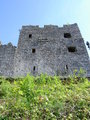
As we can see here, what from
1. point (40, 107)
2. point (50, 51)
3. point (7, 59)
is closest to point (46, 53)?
point (50, 51)

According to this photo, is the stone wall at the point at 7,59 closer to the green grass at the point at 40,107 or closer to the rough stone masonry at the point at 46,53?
the rough stone masonry at the point at 46,53

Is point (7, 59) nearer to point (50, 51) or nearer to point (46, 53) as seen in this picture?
point (46, 53)

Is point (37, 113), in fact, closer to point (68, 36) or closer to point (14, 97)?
point (14, 97)

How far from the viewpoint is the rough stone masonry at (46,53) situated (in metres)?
16.5

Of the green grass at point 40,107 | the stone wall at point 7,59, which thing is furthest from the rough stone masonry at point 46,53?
the green grass at point 40,107

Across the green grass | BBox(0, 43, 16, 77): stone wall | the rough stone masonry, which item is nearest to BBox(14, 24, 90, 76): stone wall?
the rough stone masonry

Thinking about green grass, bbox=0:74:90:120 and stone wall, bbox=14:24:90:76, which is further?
stone wall, bbox=14:24:90:76

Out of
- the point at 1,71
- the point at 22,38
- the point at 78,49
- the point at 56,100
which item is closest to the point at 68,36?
the point at 78,49

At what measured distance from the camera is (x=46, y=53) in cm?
1812

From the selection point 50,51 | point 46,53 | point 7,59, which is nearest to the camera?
point 7,59

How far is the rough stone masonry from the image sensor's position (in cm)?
1645

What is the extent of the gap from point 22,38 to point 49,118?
18.0 meters

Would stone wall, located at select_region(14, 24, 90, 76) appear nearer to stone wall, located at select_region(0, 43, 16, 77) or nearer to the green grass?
stone wall, located at select_region(0, 43, 16, 77)

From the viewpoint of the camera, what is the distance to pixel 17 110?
10.9ft
